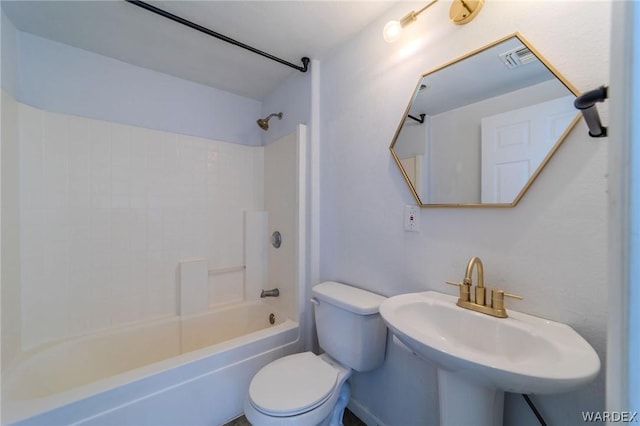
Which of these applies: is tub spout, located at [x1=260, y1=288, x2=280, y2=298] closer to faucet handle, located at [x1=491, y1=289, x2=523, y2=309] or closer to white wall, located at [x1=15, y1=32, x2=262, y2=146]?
white wall, located at [x1=15, y1=32, x2=262, y2=146]

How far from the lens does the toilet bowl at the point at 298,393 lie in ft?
3.22

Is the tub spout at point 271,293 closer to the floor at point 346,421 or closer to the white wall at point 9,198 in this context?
the floor at point 346,421

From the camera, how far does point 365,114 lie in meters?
1.43

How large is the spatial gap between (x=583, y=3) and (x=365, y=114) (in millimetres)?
870

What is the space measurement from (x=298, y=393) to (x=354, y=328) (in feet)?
1.23

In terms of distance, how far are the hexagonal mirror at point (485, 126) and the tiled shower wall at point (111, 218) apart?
1.64 m

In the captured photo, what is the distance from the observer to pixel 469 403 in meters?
0.81

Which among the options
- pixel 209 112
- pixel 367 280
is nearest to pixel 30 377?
pixel 367 280

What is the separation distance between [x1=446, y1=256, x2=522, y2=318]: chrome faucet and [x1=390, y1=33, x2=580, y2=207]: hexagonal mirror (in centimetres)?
25

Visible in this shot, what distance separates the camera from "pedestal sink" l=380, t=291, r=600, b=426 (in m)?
0.58

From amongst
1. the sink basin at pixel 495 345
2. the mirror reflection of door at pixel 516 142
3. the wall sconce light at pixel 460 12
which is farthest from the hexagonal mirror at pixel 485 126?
the sink basin at pixel 495 345

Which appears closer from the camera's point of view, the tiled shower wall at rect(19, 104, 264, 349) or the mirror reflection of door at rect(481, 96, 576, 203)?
the mirror reflection of door at rect(481, 96, 576, 203)

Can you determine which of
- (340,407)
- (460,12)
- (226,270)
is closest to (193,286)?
(226,270)

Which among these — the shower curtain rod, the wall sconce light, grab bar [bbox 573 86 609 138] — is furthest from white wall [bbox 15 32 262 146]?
grab bar [bbox 573 86 609 138]
